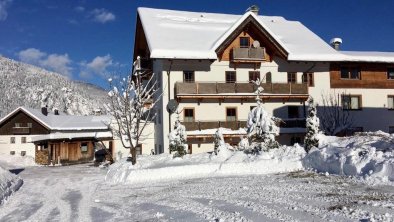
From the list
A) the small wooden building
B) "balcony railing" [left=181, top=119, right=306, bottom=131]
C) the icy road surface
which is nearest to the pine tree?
the icy road surface

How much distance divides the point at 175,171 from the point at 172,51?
1138 cm

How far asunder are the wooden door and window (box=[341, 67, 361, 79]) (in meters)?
27.8

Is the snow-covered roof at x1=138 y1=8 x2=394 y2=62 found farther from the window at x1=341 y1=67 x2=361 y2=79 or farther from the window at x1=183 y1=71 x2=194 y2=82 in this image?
the window at x1=183 y1=71 x2=194 y2=82

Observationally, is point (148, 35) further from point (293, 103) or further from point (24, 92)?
point (24, 92)

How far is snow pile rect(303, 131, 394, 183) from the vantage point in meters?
13.5

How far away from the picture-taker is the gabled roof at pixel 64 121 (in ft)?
160

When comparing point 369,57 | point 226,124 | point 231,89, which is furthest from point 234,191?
point 369,57

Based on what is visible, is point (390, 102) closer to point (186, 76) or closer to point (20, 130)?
point (186, 76)

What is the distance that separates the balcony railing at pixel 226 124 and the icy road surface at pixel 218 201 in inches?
413

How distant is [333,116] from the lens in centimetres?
3144

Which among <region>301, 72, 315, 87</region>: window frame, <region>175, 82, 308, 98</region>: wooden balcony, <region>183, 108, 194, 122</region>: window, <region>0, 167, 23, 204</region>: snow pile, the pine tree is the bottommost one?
<region>0, 167, 23, 204</region>: snow pile

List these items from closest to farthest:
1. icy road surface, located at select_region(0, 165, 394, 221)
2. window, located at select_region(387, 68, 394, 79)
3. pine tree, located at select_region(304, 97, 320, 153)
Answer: icy road surface, located at select_region(0, 165, 394, 221)
pine tree, located at select_region(304, 97, 320, 153)
window, located at select_region(387, 68, 394, 79)

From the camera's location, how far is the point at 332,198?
11.0 m

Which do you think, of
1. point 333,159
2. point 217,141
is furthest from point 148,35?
point 333,159
